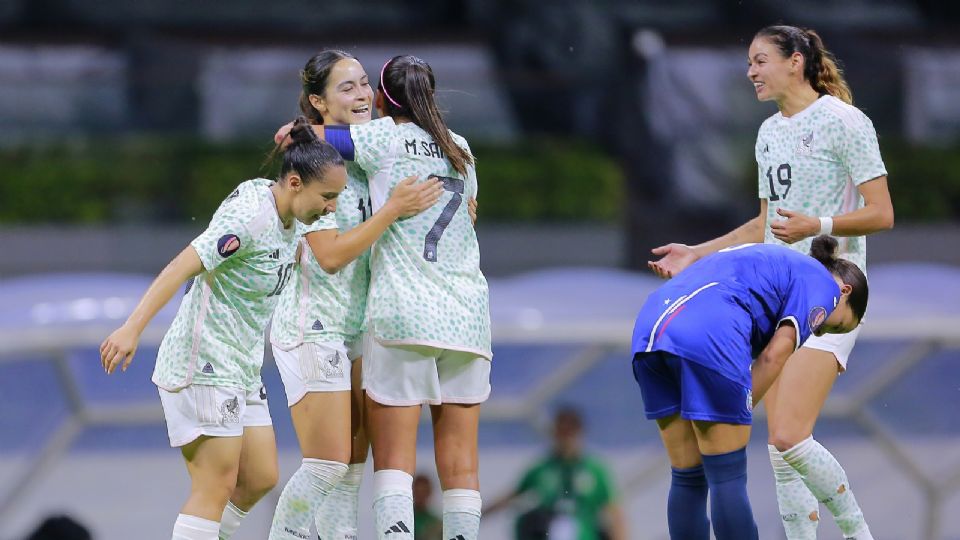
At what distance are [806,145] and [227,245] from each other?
1.87 metres

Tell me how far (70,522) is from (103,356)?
7.32 ft

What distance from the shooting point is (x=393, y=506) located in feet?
12.4

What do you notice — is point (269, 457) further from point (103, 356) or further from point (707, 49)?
point (707, 49)

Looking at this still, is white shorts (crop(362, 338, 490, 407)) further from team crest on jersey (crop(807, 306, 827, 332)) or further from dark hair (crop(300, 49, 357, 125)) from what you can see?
team crest on jersey (crop(807, 306, 827, 332))

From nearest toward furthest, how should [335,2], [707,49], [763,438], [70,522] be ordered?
[70,522]
[763,438]
[707,49]
[335,2]

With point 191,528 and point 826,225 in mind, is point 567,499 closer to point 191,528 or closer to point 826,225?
point 826,225

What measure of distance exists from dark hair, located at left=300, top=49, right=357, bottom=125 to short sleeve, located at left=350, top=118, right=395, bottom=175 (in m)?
0.32

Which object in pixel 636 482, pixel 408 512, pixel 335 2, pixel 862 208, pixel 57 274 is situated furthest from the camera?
pixel 335 2

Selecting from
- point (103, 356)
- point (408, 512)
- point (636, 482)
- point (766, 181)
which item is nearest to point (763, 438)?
point (636, 482)

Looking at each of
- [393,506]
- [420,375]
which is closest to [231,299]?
[420,375]

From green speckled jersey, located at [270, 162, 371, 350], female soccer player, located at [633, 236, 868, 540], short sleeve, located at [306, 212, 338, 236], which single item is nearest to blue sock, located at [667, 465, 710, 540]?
female soccer player, located at [633, 236, 868, 540]

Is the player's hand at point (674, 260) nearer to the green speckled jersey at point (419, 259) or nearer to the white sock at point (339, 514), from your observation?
the green speckled jersey at point (419, 259)

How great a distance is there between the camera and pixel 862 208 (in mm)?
4203

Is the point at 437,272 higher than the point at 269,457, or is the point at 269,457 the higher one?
the point at 437,272
